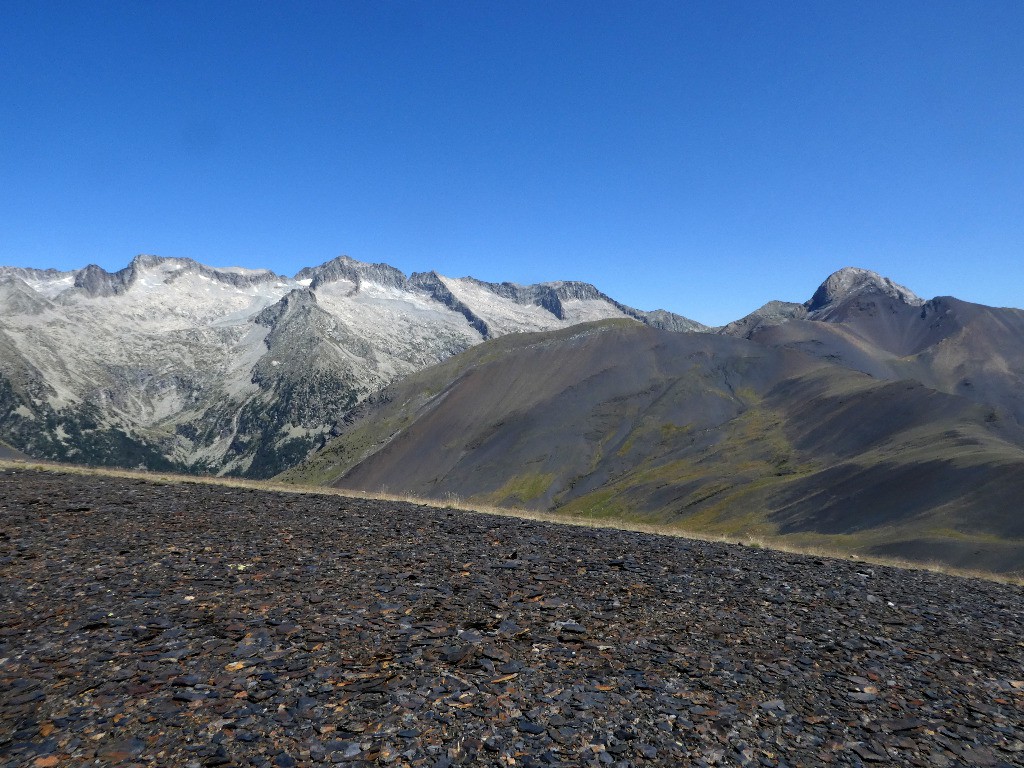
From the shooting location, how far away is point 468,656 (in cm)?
943

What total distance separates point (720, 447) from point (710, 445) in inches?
139

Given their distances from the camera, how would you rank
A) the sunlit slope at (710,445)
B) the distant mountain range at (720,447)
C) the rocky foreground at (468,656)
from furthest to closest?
the sunlit slope at (710,445) < the distant mountain range at (720,447) < the rocky foreground at (468,656)

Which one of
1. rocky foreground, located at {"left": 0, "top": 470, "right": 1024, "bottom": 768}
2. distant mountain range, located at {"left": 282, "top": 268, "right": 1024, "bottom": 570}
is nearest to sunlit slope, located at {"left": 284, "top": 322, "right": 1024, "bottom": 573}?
distant mountain range, located at {"left": 282, "top": 268, "right": 1024, "bottom": 570}

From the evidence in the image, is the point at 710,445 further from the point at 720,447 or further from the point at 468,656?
the point at 468,656

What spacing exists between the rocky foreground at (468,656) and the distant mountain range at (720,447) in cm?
4862

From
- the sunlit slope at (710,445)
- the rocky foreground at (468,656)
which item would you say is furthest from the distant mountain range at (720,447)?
the rocky foreground at (468,656)

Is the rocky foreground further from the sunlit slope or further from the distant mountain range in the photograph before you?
the sunlit slope

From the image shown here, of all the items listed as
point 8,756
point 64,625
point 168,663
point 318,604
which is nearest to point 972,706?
point 318,604

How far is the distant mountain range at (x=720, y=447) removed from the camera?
64.8 m

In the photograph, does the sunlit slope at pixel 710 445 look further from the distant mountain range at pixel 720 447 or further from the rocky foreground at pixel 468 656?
the rocky foreground at pixel 468 656

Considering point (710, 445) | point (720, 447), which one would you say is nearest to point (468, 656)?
point (720, 447)

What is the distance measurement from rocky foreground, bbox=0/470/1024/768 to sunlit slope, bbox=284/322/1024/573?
50118 millimetres

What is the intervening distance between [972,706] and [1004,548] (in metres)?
53.9

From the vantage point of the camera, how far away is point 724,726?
318 inches
